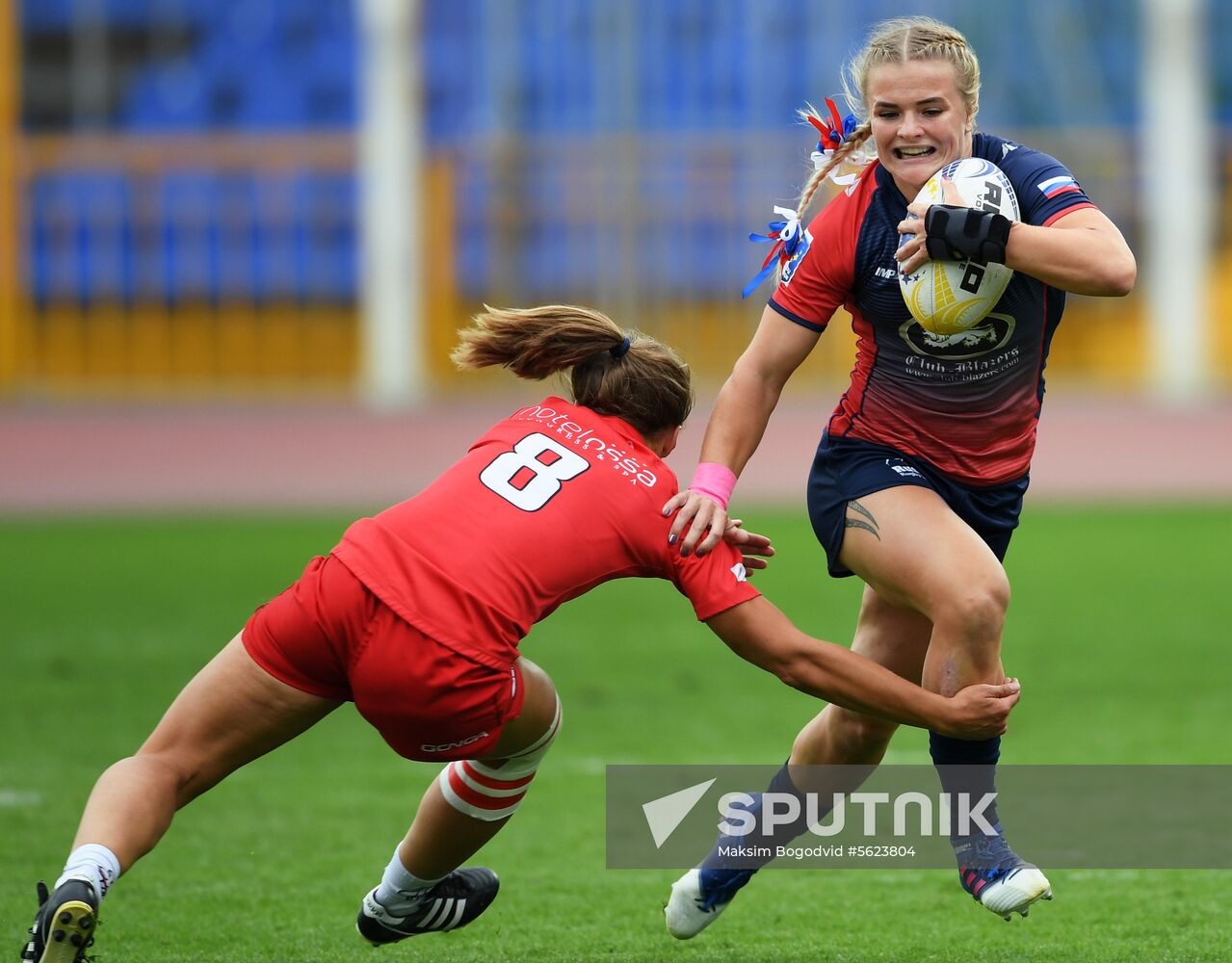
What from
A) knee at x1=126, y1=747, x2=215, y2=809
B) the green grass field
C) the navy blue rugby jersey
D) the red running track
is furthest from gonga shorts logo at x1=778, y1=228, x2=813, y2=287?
the red running track

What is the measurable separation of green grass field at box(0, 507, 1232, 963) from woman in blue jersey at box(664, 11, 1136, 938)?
40 centimetres

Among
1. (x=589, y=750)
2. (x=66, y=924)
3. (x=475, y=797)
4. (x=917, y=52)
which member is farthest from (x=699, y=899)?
(x=589, y=750)

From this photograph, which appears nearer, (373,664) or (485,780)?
(373,664)

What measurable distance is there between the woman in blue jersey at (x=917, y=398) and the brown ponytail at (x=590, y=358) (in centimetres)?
21

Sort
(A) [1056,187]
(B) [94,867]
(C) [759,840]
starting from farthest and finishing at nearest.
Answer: (C) [759,840] < (A) [1056,187] < (B) [94,867]

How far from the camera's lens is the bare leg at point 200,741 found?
3.91 meters

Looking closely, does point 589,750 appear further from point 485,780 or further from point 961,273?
point 961,273

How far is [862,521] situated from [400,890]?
1388 mm

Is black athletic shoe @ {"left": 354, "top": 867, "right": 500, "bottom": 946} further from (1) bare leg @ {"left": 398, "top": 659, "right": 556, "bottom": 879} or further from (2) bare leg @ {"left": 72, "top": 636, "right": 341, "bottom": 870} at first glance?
(2) bare leg @ {"left": 72, "top": 636, "right": 341, "bottom": 870}

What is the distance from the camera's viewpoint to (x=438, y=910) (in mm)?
4520

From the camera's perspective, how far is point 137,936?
4574 mm

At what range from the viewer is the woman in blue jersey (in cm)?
410

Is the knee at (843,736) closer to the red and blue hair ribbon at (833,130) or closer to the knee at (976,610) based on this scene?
the knee at (976,610)

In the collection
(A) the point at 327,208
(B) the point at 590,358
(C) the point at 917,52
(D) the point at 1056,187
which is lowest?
(A) the point at 327,208
